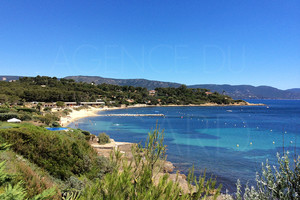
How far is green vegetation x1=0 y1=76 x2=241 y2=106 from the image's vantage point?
66.9m

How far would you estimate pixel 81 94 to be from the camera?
85.7 m

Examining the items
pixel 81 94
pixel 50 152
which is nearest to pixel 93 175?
pixel 50 152

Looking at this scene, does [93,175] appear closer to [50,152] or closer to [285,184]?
[50,152]

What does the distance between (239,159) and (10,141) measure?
20480mm

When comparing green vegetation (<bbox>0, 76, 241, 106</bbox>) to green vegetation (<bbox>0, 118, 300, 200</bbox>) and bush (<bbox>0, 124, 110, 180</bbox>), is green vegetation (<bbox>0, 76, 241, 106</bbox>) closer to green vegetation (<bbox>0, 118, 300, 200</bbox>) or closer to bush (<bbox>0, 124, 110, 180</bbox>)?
Answer: bush (<bbox>0, 124, 110, 180</bbox>)

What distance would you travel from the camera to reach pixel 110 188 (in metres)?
3.28

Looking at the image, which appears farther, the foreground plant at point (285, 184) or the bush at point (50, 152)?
the bush at point (50, 152)

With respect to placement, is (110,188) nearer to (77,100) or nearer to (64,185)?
(64,185)

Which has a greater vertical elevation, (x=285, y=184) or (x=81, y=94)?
(x=81, y=94)

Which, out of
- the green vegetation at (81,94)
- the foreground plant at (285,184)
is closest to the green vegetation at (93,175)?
the foreground plant at (285,184)

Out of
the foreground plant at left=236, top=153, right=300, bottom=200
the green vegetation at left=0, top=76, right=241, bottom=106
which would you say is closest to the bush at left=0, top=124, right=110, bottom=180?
Answer: the foreground plant at left=236, top=153, right=300, bottom=200

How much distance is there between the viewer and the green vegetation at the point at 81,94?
6694 cm

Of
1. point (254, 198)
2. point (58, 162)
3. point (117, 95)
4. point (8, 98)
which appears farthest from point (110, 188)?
point (117, 95)

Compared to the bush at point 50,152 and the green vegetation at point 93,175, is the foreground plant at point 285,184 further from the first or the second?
the bush at point 50,152
